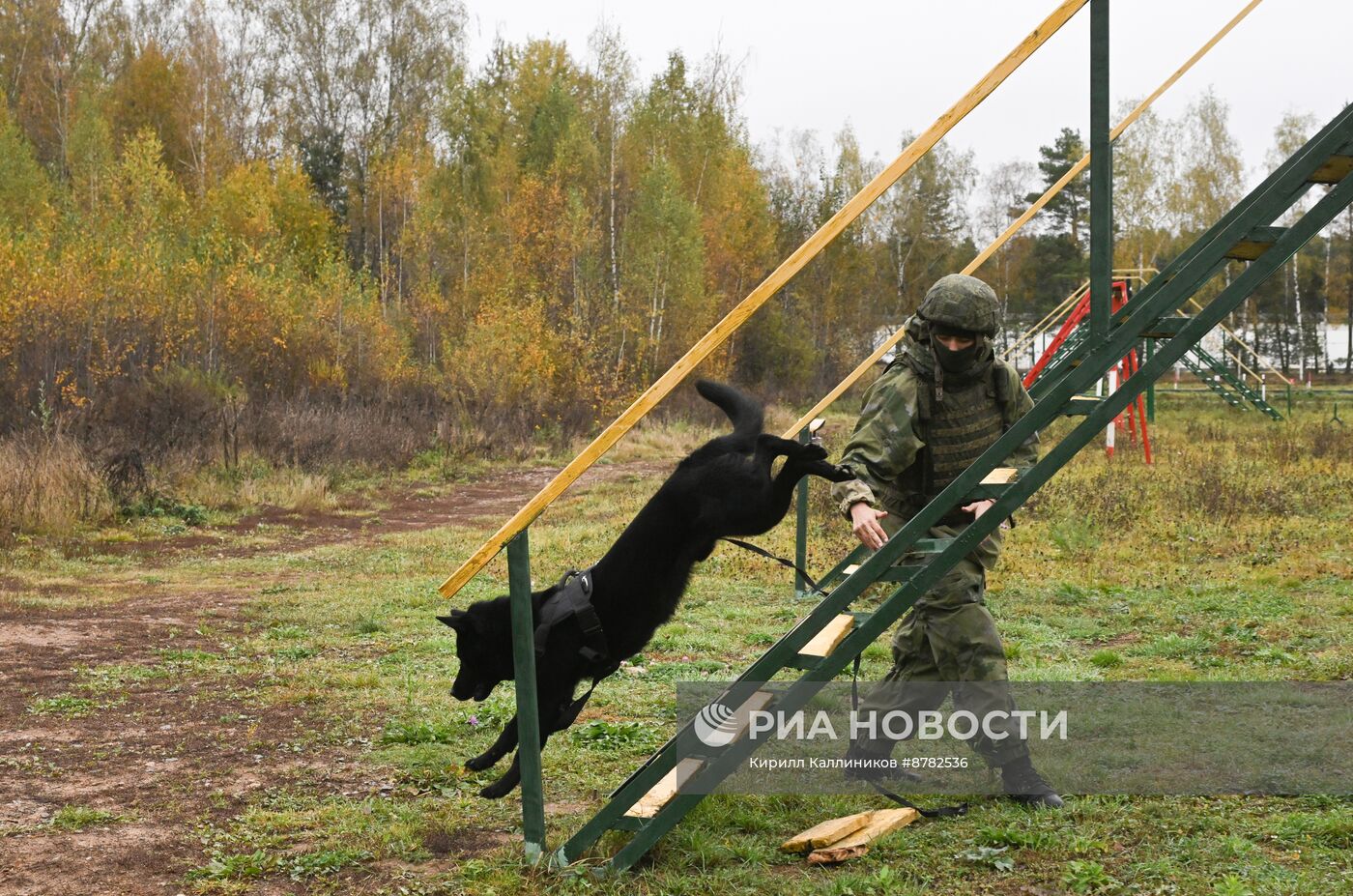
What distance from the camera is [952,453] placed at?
4.15m

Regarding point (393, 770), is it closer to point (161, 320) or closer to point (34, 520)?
point (34, 520)

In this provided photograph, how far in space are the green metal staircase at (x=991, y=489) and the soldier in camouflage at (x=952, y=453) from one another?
1.71 feet

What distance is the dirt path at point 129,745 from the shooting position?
3.89 metres

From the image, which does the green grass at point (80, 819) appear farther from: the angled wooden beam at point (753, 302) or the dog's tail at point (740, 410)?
the dog's tail at point (740, 410)

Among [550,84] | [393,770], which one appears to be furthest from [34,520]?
[550,84]

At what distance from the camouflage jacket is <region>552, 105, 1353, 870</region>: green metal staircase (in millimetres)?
481

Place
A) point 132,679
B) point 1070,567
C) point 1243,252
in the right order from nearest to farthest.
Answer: point 1243,252, point 132,679, point 1070,567

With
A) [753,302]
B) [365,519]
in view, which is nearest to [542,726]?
[753,302]

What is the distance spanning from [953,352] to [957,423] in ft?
0.89

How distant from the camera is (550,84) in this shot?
3631 cm

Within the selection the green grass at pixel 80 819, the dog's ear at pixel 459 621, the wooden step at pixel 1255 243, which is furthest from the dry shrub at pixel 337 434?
the wooden step at pixel 1255 243

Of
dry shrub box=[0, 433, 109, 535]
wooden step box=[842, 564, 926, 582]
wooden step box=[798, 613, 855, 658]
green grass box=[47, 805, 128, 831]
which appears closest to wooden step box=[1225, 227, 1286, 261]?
wooden step box=[842, 564, 926, 582]

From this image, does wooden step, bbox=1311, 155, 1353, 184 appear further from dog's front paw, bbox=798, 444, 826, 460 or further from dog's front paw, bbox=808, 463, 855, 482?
dog's front paw, bbox=798, 444, 826, 460

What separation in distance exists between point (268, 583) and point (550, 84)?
29327mm
